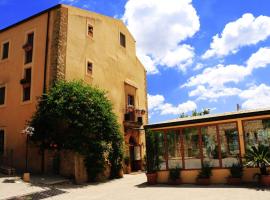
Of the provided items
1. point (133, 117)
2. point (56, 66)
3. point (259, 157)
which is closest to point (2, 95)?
point (56, 66)

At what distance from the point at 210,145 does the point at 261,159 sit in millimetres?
2884

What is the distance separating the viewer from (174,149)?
16.5 metres

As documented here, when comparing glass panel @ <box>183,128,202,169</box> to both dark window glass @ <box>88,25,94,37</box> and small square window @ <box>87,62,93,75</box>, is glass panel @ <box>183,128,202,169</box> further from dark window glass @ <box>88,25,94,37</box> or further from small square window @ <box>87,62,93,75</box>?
dark window glass @ <box>88,25,94,37</box>

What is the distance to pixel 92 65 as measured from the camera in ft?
73.2

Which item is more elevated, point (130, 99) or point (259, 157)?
point (130, 99)

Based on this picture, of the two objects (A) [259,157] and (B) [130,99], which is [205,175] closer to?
(A) [259,157]

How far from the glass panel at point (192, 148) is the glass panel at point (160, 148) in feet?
4.37

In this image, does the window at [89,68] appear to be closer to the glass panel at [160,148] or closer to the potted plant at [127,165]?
the potted plant at [127,165]

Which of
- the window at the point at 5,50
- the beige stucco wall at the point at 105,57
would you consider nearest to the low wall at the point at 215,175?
the beige stucco wall at the point at 105,57

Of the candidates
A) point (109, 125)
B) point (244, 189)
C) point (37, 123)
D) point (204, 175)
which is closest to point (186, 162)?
point (204, 175)

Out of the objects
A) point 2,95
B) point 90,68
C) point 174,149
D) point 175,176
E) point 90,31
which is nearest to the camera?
point 175,176

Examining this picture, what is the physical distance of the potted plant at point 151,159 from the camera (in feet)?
53.0

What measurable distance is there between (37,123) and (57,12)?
26.7ft

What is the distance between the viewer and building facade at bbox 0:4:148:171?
1962cm
